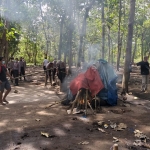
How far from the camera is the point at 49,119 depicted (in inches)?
256

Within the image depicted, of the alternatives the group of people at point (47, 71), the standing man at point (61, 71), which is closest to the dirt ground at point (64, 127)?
the group of people at point (47, 71)

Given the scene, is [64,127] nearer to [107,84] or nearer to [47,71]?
[107,84]

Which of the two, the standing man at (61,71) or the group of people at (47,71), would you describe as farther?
the standing man at (61,71)

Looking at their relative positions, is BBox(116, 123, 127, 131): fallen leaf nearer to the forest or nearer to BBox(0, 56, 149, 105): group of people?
BBox(0, 56, 149, 105): group of people

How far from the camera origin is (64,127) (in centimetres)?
581

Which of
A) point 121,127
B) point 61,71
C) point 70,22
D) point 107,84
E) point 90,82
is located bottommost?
point 121,127

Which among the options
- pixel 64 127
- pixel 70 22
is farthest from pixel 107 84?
pixel 70 22

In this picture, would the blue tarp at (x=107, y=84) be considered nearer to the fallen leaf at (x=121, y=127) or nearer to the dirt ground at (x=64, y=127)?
the dirt ground at (x=64, y=127)

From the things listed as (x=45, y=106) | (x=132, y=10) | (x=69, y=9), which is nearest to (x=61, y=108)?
(x=45, y=106)

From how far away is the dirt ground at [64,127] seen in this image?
4812mm

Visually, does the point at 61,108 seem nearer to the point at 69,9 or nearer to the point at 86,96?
the point at 86,96

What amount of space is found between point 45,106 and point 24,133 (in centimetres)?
264

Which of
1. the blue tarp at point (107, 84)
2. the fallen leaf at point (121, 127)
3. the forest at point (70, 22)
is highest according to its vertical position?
the forest at point (70, 22)

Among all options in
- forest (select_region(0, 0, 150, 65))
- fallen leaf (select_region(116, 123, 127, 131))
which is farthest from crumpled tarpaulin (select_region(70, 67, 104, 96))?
forest (select_region(0, 0, 150, 65))
